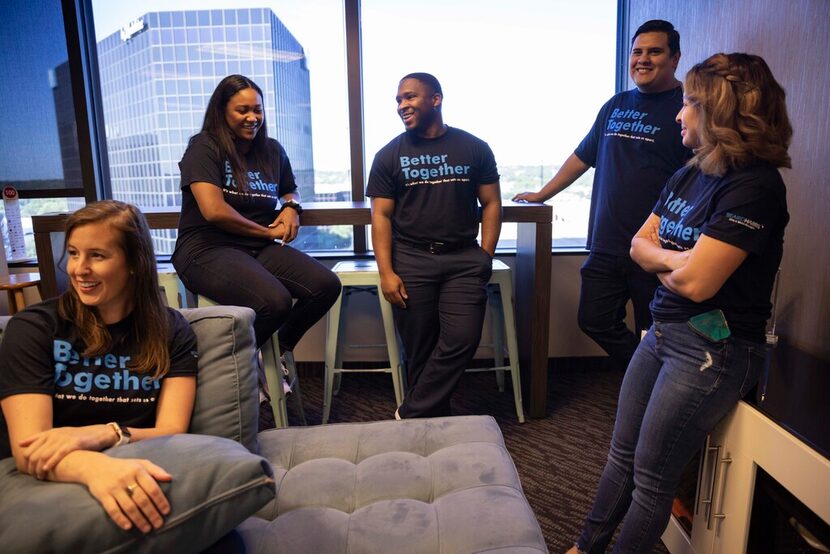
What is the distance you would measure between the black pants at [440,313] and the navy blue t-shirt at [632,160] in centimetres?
52

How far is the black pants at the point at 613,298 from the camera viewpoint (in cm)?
230

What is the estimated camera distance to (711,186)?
52.4 inches

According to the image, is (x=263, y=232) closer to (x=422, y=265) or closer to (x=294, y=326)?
(x=294, y=326)

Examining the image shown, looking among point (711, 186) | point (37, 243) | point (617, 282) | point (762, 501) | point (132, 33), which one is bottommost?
point (762, 501)

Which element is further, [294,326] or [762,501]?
[294,326]

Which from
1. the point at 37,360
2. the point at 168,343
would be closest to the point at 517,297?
the point at 168,343

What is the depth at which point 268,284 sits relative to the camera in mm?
2092

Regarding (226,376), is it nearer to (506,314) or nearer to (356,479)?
(356,479)

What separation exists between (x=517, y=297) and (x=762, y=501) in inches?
64.9

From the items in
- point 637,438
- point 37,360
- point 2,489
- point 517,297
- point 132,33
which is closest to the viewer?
point 2,489

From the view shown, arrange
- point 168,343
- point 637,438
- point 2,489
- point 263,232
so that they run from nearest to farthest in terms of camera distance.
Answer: point 2,489, point 168,343, point 637,438, point 263,232

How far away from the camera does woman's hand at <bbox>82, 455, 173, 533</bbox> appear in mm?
897

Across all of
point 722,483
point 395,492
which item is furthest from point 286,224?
Answer: point 722,483

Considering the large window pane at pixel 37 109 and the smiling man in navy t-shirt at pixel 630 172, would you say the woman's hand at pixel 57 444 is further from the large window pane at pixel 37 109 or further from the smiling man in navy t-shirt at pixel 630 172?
the large window pane at pixel 37 109
